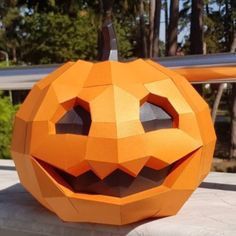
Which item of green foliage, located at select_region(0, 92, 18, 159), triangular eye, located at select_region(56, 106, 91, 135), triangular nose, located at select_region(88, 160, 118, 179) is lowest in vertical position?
green foliage, located at select_region(0, 92, 18, 159)

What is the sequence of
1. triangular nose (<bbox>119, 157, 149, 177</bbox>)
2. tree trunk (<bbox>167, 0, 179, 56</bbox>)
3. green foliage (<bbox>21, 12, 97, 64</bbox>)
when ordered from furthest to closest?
green foliage (<bbox>21, 12, 97, 64</bbox>), tree trunk (<bbox>167, 0, 179, 56</bbox>), triangular nose (<bbox>119, 157, 149, 177</bbox>)

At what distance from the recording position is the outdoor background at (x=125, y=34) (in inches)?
538

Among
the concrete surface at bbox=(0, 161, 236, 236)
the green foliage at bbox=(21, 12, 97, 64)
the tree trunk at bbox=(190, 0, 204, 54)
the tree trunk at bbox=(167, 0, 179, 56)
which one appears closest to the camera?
the concrete surface at bbox=(0, 161, 236, 236)

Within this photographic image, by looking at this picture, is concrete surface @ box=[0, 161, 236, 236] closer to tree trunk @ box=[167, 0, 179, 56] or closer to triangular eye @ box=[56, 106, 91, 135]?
triangular eye @ box=[56, 106, 91, 135]

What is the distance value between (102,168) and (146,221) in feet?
1.97

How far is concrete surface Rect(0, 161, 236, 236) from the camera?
3246mm

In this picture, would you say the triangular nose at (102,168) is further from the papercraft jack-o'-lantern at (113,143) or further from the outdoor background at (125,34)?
the outdoor background at (125,34)

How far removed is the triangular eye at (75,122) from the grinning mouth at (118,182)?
0.74 ft

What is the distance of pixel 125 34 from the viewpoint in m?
37.8

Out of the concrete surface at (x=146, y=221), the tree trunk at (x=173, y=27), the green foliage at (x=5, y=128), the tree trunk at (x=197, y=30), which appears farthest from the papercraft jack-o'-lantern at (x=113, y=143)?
the tree trunk at (x=173, y=27)

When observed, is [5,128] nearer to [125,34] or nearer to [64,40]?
[64,40]

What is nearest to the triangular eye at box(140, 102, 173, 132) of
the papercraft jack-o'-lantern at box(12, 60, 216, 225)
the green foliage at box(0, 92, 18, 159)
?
the papercraft jack-o'-lantern at box(12, 60, 216, 225)

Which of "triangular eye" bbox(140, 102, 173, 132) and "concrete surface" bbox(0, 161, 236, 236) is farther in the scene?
"concrete surface" bbox(0, 161, 236, 236)

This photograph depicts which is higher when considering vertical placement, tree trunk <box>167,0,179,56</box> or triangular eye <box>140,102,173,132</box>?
triangular eye <box>140,102,173,132</box>
